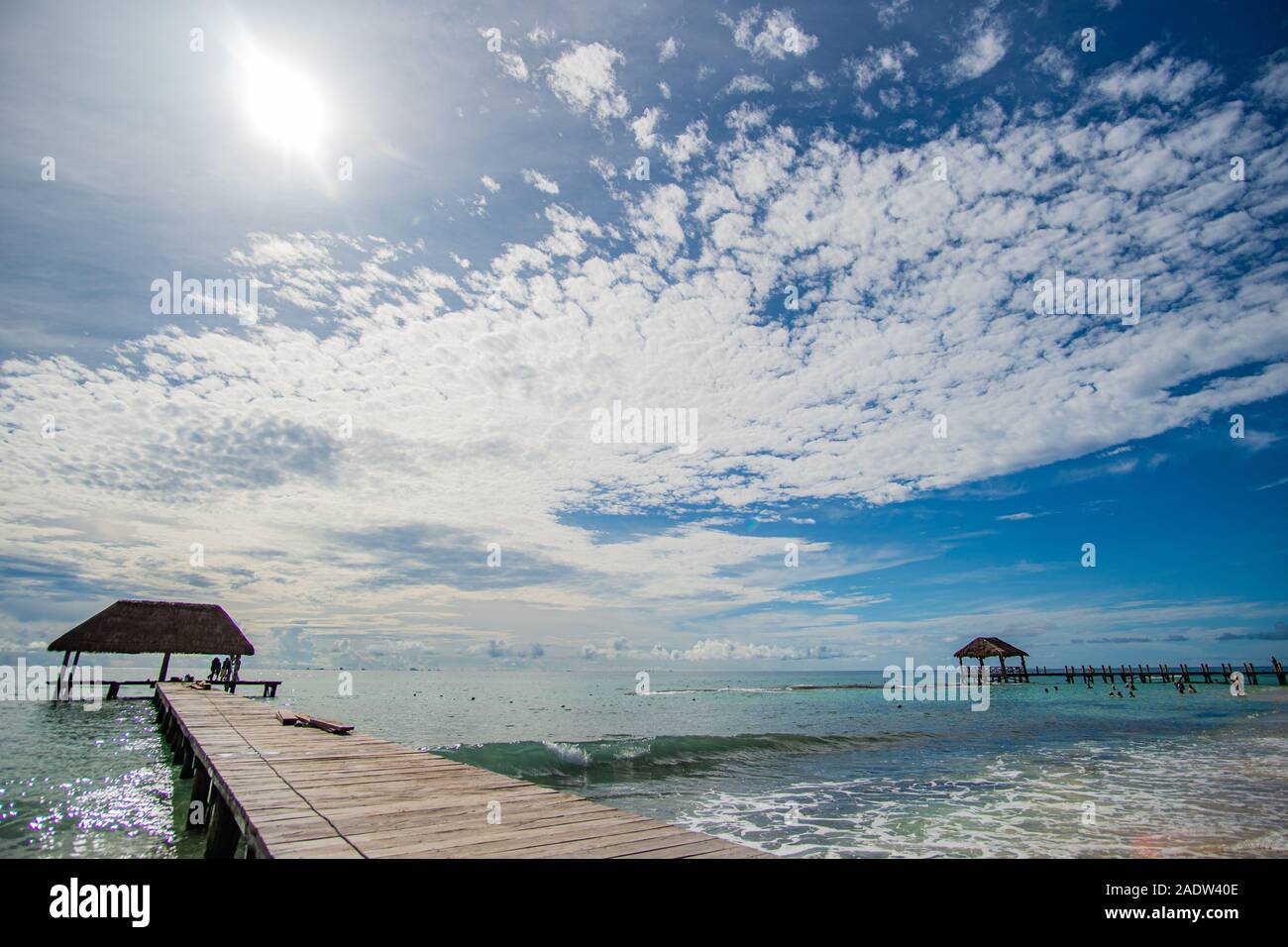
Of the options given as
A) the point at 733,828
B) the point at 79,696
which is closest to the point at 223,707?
the point at 733,828

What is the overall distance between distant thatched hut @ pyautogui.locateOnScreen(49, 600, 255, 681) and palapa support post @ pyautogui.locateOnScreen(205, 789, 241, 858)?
132 feet

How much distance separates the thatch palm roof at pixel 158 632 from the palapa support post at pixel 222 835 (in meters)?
40.3

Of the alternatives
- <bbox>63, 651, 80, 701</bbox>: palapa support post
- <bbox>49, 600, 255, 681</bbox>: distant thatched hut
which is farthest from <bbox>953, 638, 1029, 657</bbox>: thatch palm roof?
<bbox>63, 651, 80, 701</bbox>: palapa support post

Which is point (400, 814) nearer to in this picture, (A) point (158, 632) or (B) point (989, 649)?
(A) point (158, 632)

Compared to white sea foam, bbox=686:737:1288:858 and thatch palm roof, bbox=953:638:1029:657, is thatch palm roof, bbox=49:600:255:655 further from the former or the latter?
thatch palm roof, bbox=953:638:1029:657

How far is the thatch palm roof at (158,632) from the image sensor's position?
3619 centimetres

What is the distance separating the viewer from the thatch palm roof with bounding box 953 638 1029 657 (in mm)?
74000

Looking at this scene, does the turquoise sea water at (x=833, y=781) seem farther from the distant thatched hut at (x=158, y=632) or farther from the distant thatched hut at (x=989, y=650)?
the distant thatched hut at (x=989, y=650)

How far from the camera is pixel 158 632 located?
38.5 metres
